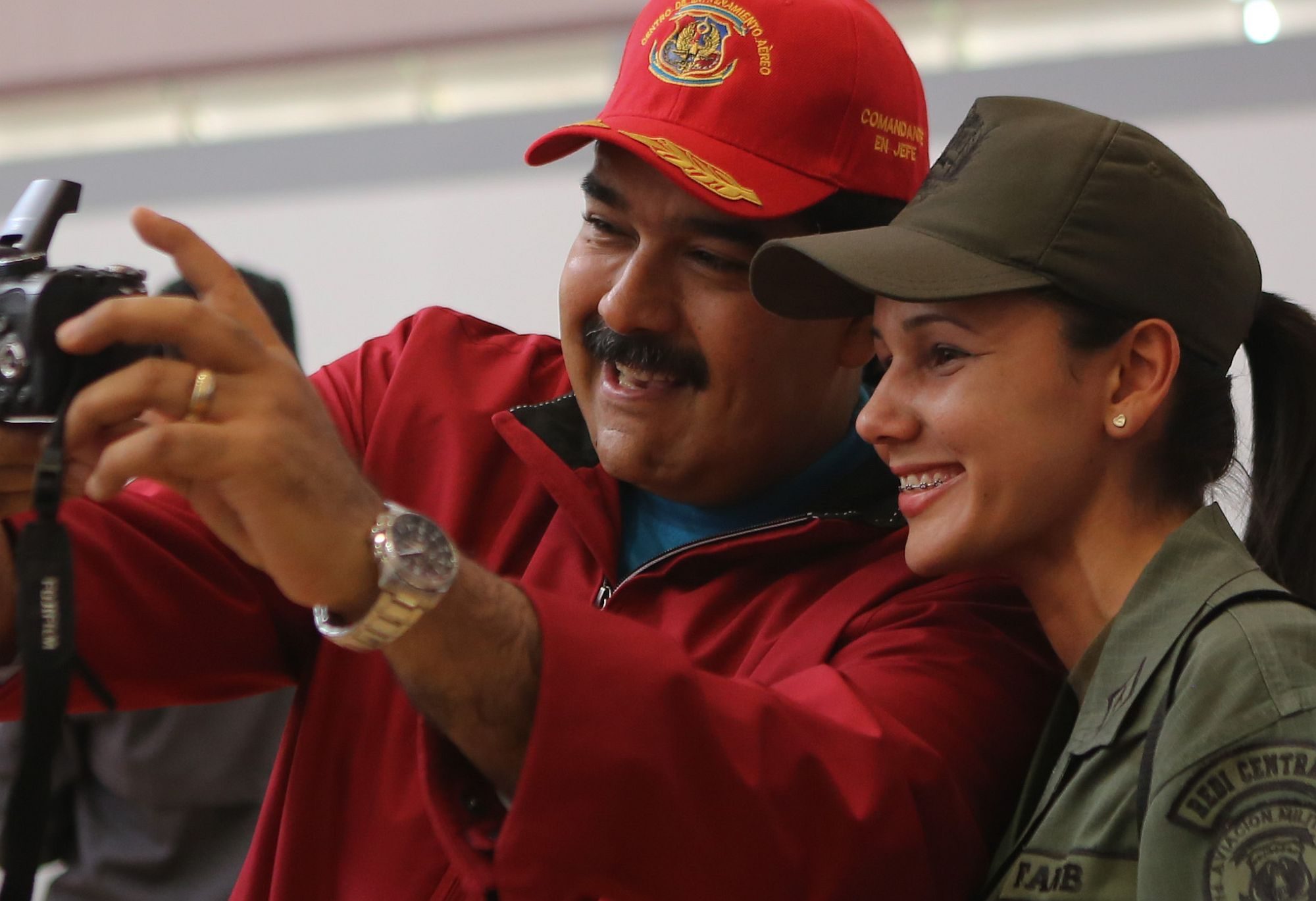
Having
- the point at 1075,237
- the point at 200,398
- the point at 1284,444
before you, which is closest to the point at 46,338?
the point at 200,398

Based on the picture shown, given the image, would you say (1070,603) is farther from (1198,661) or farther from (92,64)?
(92,64)

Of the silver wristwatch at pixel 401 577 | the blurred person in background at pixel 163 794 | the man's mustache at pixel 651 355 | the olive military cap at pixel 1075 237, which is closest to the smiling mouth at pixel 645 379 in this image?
the man's mustache at pixel 651 355

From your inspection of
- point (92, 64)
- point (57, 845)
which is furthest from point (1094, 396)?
point (92, 64)

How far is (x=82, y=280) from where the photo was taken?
2.79 feet

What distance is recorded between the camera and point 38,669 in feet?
2.70

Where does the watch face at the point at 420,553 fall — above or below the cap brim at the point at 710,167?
below

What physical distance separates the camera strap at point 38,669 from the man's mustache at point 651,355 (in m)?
Result: 0.56

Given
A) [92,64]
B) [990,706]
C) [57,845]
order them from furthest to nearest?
[92,64] < [57,845] < [990,706]

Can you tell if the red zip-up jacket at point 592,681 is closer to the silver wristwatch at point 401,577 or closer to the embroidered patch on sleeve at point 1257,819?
the silver wristwatch at point 401,577

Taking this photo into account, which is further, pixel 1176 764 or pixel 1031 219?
pixel 1031 219

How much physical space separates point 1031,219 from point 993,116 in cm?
12

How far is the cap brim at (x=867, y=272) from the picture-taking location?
41.0 inches

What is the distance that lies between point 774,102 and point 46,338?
0.68 meters

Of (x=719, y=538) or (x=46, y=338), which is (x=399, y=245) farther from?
(x=46, y=338)
